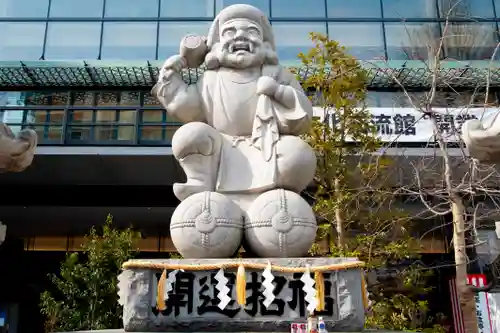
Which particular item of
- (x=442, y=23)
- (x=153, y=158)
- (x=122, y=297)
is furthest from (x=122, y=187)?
(x=122, y=297)

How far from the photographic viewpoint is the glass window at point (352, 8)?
1338cm

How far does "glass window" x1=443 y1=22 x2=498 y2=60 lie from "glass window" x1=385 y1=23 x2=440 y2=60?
0.44m

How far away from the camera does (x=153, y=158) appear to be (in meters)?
11.9

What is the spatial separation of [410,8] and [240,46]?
35.4 feet

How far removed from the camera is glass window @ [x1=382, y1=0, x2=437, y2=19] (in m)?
13.4

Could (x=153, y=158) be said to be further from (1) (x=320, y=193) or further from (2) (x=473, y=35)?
(2) (x=473, y=35)

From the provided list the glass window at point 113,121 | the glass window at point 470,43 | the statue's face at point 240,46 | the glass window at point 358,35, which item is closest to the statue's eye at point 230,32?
the statue's face at point 240,46

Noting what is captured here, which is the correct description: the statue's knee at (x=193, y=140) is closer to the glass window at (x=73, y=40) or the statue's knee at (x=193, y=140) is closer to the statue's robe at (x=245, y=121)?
the statue's robe at (x=245, y=121)

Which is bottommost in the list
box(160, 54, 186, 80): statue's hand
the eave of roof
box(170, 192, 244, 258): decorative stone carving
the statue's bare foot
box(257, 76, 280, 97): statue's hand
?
box(170, 192, 244, 258): decorative stone carving

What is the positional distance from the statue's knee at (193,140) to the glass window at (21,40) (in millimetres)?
10294

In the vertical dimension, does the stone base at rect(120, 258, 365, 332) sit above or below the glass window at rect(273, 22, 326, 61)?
below

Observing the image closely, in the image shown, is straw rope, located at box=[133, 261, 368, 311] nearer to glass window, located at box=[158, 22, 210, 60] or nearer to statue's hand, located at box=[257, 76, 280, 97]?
statue's hand, located at box=[257, 76, 280, 97]

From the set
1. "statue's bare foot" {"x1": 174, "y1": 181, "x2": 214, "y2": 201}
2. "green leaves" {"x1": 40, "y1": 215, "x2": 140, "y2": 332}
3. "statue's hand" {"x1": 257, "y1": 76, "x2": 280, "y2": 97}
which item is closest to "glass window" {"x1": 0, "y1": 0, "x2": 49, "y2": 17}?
"green leaves" {"x1": 40, "y1": 215, "x2": 140, "y2": 332}

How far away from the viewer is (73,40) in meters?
13.0
